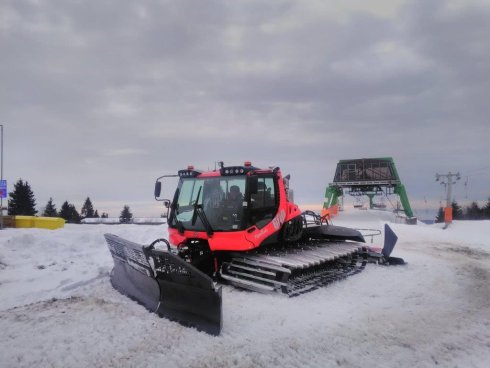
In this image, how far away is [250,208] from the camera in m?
7.67

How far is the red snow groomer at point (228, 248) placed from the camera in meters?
5.96

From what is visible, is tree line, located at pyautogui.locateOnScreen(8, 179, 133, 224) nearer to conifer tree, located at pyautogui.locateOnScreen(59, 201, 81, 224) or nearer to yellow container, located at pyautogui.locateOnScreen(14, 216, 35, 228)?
conifer tree, located at pyautogui.locateOnScreen(59, 201, 81, 224)

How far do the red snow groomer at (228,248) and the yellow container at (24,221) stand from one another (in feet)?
47.1

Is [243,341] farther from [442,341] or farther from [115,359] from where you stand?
[442,341]

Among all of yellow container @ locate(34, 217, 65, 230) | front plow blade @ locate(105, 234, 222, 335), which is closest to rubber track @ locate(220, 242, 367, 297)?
front plow blade @ locate(105, 234, 222, 335)

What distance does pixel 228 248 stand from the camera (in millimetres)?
7531

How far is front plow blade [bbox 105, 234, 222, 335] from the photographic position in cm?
508

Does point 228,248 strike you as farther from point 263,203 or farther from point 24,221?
point 24,221

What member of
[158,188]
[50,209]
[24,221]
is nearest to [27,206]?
[50,209]

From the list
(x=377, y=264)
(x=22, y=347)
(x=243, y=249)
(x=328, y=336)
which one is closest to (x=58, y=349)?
(x=22, y=347)

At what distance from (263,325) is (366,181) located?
1083 inches

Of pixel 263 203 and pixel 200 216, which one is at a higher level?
pixel 263 203

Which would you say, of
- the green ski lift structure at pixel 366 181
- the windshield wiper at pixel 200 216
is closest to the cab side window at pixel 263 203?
the windshield wiper at pixel 200 216

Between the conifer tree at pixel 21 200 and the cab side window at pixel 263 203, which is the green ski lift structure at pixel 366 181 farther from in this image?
the conifer tree at pixel 21 200
